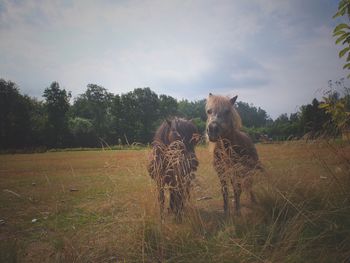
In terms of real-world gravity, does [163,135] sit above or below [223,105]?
below

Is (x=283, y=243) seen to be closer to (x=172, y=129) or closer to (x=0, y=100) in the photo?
(x=172, y=129)

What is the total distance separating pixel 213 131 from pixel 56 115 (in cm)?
6242

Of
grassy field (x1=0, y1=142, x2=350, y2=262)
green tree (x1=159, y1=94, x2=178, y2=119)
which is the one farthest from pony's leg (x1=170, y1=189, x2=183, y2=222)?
green tree (x1=159, y1=94, x2=178, y2=119)

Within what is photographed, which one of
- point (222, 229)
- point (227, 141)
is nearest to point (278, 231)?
point (222, 229)

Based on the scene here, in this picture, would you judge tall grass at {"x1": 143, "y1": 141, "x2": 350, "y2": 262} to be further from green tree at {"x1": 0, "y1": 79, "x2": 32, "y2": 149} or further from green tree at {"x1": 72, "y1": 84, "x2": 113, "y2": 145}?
green tree at {"x1": 72, "y1": 84, "x2": 113, "y2": 145}

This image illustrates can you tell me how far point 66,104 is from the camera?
62219 mm

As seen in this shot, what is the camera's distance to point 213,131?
4.30 m

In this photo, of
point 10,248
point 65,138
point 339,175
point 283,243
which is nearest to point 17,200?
point 10,248

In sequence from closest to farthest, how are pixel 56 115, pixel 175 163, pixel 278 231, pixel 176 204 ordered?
pixel 278 231, pixel 175 163, pixel 176 204, pixel 56 115

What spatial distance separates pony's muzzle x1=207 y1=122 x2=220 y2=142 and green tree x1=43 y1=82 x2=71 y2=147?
2067 inches

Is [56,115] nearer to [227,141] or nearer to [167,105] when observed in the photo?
[167,105]

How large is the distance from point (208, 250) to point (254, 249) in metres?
0.52

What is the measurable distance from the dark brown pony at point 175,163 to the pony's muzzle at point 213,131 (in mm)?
267

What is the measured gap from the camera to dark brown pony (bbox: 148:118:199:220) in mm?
3438
